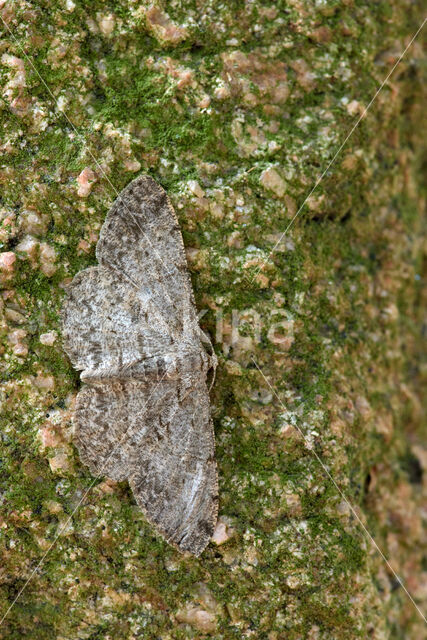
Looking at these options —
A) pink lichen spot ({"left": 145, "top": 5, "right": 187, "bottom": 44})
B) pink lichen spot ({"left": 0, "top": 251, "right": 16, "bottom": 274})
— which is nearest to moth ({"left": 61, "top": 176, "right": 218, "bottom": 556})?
pink lichen spot ({"left": 0, "top": 251, "right": 16, "bottom": 274})

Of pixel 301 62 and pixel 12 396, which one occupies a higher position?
pixel 301 62

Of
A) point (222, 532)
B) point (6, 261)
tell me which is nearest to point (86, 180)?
point (6, 261)

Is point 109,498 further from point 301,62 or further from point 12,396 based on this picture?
point 301,62

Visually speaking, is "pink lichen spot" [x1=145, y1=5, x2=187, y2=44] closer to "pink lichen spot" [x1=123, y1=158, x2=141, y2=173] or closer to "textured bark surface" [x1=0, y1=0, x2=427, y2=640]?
"textured bark surface" [x1=0, y1=0, x2=427, y2=640]

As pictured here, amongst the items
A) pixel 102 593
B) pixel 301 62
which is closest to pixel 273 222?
pixel 301 62

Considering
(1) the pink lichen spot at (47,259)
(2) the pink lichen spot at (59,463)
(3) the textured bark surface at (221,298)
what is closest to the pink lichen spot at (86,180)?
(3) the textured bark surface at (221,298)
